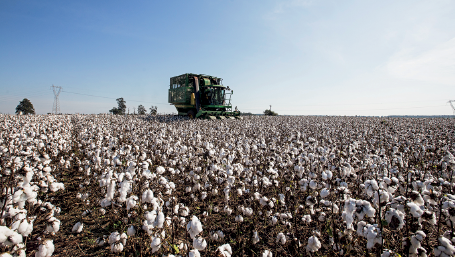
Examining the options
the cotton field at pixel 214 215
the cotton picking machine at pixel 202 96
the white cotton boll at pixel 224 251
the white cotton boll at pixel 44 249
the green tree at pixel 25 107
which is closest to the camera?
the white cotton boll at pixel 44 249

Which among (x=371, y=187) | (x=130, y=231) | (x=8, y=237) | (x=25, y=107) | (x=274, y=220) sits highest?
(x=25, y=107)

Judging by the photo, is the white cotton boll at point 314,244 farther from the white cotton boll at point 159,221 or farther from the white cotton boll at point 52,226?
the white cotton boll at point 52,226

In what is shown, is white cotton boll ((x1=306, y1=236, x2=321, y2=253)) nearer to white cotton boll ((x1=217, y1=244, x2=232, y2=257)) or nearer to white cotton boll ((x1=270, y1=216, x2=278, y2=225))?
white cotton boll ((x1=270, y1=216, x2=278, y2=225))

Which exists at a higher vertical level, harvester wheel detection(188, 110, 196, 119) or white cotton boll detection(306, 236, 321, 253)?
harvester wheel detection(188, 110, 196, 119)

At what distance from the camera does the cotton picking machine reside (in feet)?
79.4

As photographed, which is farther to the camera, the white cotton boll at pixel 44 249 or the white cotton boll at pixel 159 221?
the white cotton boll at pixel 159 221

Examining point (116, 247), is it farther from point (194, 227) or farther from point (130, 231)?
point (194, 227)

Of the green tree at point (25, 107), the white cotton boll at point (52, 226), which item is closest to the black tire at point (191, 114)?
the white cotton boll at point (52, 226)

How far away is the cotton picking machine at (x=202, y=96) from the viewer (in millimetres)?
24203

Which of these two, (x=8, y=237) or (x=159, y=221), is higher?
(x=8, y=237)

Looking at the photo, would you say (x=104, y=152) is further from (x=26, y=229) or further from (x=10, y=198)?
(x=26, y=229)

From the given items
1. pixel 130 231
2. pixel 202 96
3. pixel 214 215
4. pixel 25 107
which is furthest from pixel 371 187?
pixel 25 107

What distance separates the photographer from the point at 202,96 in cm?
2527

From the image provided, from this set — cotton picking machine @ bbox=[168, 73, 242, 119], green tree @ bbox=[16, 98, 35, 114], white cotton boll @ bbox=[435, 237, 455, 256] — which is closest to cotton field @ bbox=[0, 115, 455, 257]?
white cotton boll @ bbox=[435, 237, 455, 256]
